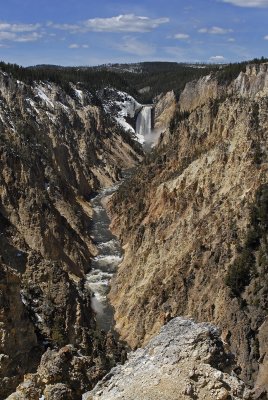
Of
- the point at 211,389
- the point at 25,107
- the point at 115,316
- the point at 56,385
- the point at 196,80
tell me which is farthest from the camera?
the point at 196,80

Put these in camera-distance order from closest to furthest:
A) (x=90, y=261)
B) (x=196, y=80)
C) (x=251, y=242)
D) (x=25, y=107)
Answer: (x=251, y=242) < (x=90, y=261) < (x=25, y=107) < (x=196, y=80)


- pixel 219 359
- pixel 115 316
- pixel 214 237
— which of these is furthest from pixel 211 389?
pixel 115 316

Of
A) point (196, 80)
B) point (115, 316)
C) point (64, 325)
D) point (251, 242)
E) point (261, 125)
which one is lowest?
point (115, 316)

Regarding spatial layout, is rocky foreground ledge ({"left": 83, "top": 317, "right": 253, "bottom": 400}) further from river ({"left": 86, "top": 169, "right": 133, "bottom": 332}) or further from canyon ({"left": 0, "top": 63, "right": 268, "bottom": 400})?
river ({"left": 86, "top": 169, "right": 133, "bottom": 332})

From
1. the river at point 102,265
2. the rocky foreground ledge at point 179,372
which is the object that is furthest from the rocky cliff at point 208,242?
the rocky foreground ledge at point 179,372

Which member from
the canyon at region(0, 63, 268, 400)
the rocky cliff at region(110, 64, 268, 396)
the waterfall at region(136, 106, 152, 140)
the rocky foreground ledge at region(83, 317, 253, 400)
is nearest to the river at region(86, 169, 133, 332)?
the canyon at region(0, 63, 268, 400)

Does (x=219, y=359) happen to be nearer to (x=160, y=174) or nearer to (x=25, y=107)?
(x=160, y=174)

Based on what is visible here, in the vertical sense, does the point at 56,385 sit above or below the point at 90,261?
above
